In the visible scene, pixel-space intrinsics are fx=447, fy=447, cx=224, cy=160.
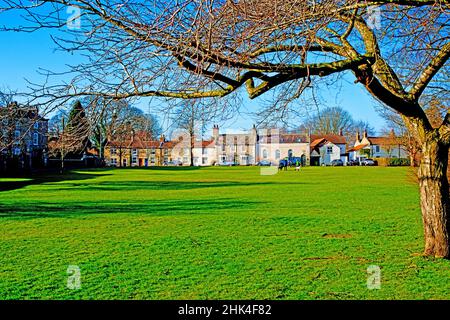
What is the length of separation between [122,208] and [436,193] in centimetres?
996

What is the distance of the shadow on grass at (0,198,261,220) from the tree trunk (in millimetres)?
6818

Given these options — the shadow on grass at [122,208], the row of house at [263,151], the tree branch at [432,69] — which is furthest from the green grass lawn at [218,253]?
the row of house at [263,151]

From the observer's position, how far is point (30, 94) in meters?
4.59

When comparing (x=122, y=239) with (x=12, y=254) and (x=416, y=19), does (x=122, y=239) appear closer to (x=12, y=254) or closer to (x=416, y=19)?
(x=12, y=254)

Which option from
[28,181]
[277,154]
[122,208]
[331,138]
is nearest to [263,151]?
[277,154]

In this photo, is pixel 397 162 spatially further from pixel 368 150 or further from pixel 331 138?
pixel 331 138

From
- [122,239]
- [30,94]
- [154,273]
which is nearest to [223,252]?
[154,273]

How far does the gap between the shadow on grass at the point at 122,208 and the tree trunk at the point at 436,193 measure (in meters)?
6.82

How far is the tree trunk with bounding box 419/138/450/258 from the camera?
650 cm

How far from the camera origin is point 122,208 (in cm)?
1413

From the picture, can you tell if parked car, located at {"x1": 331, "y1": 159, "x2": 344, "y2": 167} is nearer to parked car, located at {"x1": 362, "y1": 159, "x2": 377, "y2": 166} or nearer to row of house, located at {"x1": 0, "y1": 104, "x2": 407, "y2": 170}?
row of house, located at {"x1": 0, "y1": 104, "x2": 407, "y2": 170}

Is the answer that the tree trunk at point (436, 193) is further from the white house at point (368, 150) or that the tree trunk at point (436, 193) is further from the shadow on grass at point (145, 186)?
the white house at point (368, 150)

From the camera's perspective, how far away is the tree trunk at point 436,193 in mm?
6504
